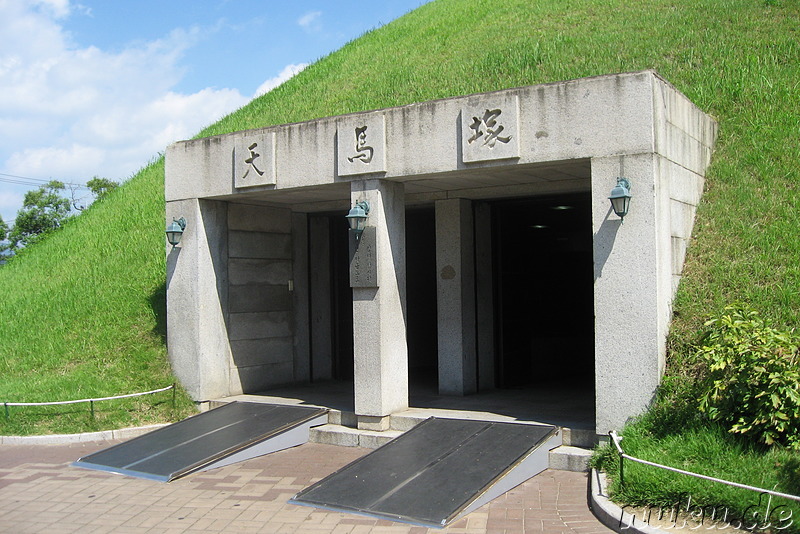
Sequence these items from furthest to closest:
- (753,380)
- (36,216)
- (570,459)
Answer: (36,216) → (570,459) → (753,380)

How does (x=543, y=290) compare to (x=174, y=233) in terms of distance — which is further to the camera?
(x=543, y=290)

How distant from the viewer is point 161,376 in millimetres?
11203

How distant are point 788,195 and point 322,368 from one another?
25.4 ft

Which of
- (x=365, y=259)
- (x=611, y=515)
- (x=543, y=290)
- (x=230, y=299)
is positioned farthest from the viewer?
(x=543, y=290)

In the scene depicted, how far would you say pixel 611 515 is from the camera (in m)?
6.12

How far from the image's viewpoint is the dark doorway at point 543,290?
1170 centimetres

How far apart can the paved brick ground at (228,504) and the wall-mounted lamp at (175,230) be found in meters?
3.63

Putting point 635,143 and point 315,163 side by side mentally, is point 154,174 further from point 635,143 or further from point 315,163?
point 635,143

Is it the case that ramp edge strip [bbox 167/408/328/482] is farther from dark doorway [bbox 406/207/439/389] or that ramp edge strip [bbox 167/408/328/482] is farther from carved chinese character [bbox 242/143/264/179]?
dark doorway [bbox 406/207/439/389]

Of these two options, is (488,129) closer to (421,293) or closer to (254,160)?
(254,160)

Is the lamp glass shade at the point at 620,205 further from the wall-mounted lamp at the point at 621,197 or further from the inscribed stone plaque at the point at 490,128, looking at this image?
the inscribed stone plaque at the point at 490,128

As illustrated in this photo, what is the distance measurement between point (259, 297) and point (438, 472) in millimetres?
5623

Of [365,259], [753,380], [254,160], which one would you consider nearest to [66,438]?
[254,160]

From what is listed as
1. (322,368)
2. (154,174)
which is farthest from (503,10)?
(322,368)
